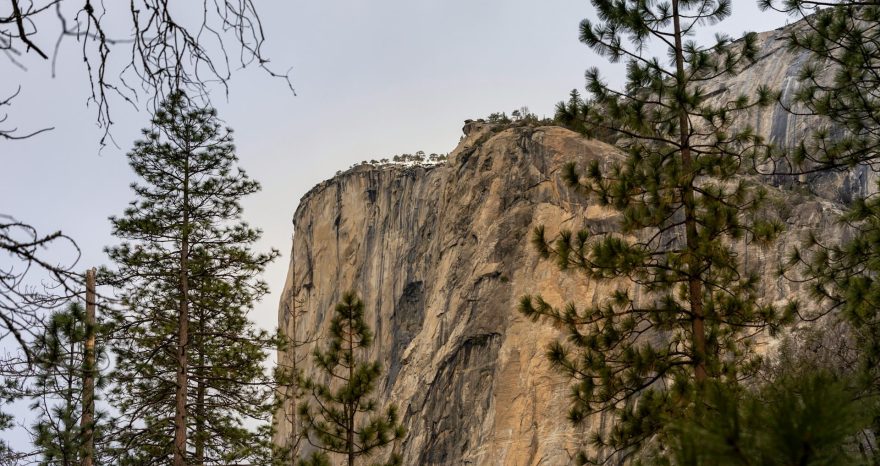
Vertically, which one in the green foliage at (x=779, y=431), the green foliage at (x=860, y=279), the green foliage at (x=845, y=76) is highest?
the green foliage at (x=845, y=76)

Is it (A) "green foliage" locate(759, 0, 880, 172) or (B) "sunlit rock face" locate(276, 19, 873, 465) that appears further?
(B) "sunlit rock face" locate(276, 19, 873, 465)

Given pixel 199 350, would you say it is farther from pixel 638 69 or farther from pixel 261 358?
pixel 638 69

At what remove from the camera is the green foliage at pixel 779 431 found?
2281 mm

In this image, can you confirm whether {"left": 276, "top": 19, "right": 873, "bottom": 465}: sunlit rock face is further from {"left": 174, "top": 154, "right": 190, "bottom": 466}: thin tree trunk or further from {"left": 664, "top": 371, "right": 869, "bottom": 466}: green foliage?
{"left": 664, "top": 371, "right": 869, "bottom": 466}: green foliage

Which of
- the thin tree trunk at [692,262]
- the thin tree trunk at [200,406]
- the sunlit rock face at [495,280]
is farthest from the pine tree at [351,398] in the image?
the sunlit rock face at [495,280]

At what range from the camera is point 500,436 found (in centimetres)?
3522

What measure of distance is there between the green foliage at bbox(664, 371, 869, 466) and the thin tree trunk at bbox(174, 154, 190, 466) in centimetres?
1429

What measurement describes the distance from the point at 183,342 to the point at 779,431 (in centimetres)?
1578

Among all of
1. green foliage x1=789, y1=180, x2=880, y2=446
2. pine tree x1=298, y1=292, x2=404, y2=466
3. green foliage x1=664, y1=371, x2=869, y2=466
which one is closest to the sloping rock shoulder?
pine tree x1=298, y1=292, x2=404, y2=466

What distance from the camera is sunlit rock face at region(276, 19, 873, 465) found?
34.4 meters

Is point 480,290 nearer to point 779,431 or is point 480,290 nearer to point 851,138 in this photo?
point 851,138

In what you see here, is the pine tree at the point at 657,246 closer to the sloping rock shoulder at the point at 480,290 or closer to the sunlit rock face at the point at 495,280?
the sunlit rock face at the point at 495,280

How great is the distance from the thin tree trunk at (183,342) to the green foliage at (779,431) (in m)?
14.3

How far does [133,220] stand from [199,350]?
3.12m
